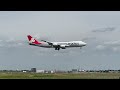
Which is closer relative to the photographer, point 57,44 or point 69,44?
point 57,44
